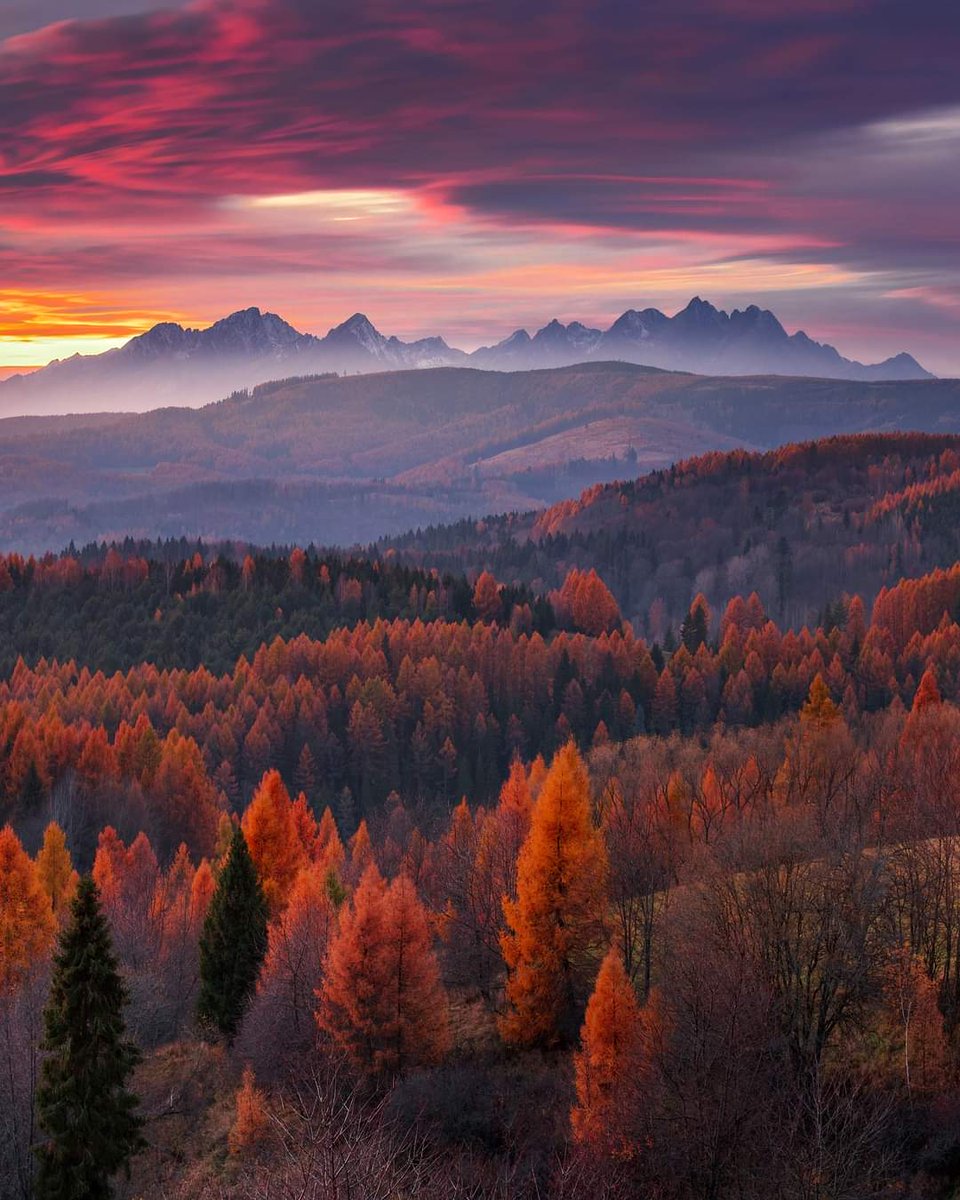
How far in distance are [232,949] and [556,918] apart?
17276 mm

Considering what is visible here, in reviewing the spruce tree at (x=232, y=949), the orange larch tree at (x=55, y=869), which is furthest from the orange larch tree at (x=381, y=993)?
the orange larch tree at (x=55, y=869)

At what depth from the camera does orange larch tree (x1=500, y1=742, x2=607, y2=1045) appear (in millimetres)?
52906

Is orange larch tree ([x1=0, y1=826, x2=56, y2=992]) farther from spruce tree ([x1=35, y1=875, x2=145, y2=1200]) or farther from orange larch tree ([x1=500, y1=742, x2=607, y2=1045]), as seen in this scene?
orange larch tree ([x1=500, y1=742, x2=607, y2=1045])

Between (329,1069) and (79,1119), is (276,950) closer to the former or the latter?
(329,1069)

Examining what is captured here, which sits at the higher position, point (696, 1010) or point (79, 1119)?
point (696, 1010)

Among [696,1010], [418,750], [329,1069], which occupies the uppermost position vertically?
[696,1010]

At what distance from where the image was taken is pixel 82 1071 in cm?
4291

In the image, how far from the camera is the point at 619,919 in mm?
59000

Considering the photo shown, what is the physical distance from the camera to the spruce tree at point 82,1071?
42594 millimetres

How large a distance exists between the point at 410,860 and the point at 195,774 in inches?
1529

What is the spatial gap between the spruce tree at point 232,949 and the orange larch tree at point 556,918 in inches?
553

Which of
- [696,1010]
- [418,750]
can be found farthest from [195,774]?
[696,1010]

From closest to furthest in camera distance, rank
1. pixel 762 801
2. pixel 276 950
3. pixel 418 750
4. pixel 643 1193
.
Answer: pixel 643 1193 < pixel 276 950 < pixel 762 801 < pixel 418 750

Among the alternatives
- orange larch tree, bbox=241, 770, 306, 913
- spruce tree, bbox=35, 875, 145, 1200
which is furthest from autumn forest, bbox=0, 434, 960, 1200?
orange larch tree, bbox=241, 770, 306, 913
